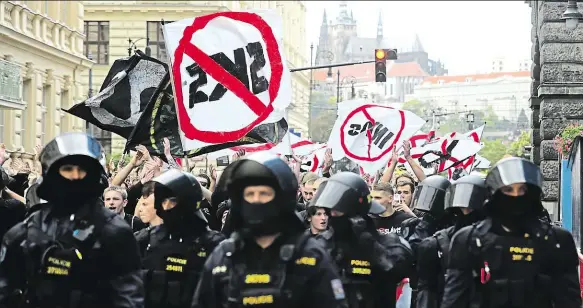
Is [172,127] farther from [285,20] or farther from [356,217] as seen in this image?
[285,20]

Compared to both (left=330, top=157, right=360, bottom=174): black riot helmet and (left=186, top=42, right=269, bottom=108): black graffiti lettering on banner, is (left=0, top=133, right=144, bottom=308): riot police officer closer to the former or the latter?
(left=186, top=42, right=269, bottom=108): black graffiti lettering on banner

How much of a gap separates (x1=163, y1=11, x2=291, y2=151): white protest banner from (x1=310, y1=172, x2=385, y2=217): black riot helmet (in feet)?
12.0

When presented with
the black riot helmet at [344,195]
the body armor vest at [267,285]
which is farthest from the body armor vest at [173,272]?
the body armor vest at [267,285]

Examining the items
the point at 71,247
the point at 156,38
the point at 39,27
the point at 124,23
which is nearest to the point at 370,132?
the point at 71,247

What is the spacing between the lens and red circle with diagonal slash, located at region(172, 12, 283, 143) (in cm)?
1177

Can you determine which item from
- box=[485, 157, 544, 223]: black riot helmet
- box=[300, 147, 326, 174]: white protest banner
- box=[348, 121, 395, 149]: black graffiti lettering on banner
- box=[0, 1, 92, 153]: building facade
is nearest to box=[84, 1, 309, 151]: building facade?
box=[0, 1, 92, 153]: building facade

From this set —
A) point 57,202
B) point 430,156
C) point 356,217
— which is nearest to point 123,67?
point 356,217

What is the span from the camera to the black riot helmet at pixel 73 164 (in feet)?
22.3

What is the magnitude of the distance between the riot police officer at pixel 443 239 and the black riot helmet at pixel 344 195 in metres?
1.01

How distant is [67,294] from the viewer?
664 cm

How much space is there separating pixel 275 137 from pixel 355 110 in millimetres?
6114

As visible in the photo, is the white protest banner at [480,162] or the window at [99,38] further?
the window at [99,38]

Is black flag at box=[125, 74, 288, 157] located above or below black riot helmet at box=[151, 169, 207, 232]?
above

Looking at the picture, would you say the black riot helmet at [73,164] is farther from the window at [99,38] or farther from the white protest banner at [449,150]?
the window at [99,38]
